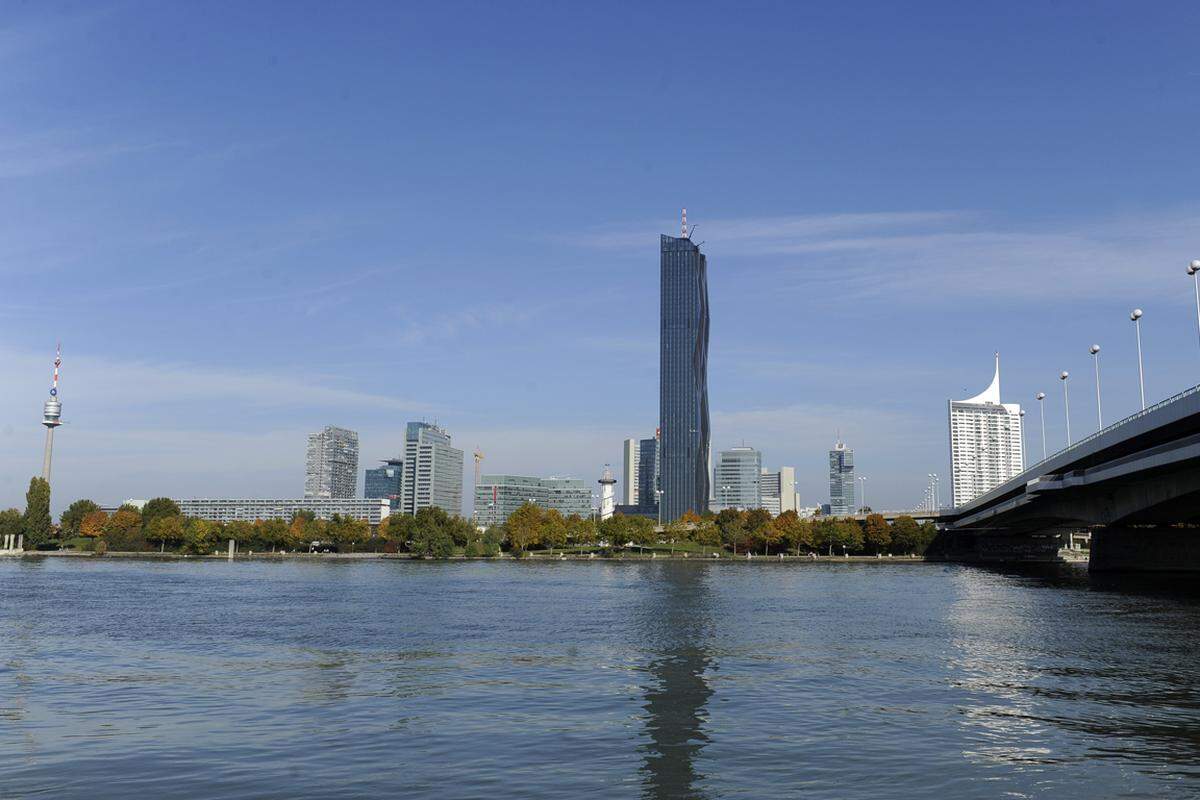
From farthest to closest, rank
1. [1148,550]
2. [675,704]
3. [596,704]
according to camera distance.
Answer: [1148,550] < [675,704] < [596,704]

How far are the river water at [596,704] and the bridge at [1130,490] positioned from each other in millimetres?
12750

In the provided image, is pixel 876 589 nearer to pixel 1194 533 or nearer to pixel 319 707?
pixel 1194 533

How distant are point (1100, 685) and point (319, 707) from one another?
29.3m

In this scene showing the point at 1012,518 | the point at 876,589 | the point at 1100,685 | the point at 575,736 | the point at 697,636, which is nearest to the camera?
the point at 575,736

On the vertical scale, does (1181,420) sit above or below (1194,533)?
above

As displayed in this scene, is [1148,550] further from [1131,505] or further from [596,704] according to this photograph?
[596,704]

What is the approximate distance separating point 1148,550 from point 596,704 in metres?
110

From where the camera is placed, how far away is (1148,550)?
392 feet

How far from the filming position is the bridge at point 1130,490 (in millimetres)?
70125

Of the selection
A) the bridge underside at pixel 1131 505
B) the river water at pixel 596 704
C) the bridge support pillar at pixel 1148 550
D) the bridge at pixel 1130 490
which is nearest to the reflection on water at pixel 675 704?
the river water at pixel 596 704

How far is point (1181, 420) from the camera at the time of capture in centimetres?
6631

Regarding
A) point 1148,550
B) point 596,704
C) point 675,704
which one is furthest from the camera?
point 1148,550

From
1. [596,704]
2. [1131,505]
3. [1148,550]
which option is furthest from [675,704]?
[1148,550]

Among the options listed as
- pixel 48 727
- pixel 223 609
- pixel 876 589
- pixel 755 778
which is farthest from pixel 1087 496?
pixel 48 727
